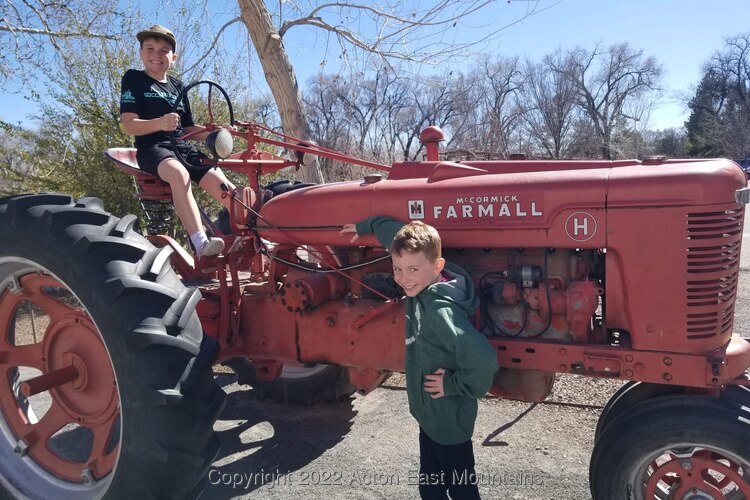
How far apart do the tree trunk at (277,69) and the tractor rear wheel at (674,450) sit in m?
4.83

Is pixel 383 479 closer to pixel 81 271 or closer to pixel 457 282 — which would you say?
pixel 457 282

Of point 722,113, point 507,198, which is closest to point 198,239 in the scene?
point 507,198

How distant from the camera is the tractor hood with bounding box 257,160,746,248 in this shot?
2166 mm

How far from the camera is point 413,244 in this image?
2166 mm

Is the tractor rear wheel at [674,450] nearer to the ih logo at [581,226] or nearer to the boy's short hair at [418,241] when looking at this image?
the ih logo at [581,226]

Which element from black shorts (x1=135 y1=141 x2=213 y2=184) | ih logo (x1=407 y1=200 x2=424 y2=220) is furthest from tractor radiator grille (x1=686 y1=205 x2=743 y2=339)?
black shorts (x1=135 y1=141 x2=213 y2=184)

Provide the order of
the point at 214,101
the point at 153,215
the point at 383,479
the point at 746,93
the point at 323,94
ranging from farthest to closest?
the point at 746,93 → the point at 323,94 → the point at 214,101 → the point at 153,215 → the point at 383,479

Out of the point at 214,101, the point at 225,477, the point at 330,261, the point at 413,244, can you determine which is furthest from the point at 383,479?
the point at 214,101

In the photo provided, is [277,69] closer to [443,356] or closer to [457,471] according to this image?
[443,356]

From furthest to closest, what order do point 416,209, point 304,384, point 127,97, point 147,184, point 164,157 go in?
point 304,384, point 147,184, point 127,97, point 164,157, point 416,209

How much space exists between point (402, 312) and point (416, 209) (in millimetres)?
489

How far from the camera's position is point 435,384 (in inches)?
85.1

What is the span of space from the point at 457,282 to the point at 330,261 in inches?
37.2

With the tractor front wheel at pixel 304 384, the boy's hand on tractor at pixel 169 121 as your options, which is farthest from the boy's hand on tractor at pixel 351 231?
the tractor front wheel at pixel 304 384
